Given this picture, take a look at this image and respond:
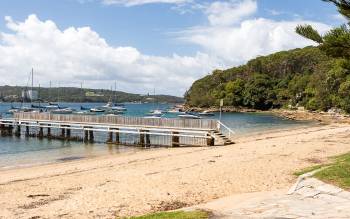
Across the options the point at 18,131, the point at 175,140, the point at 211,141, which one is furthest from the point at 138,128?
the point at 18,131

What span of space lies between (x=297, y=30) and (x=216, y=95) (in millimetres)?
133058

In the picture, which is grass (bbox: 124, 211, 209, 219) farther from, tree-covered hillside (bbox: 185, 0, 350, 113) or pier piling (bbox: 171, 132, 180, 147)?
tree-covered hillside (bbox: 185, 0, 350, 113)

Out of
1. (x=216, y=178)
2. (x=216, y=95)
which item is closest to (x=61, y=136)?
(x=216, y=178)

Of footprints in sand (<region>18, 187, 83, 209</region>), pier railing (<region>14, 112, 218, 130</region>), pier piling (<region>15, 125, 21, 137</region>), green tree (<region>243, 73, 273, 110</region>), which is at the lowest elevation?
pier piling (<region>15, 125, 21, 137</region>)

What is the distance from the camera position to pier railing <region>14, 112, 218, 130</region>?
3644 cm

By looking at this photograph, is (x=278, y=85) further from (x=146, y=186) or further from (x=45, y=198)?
(x=45, y=198)

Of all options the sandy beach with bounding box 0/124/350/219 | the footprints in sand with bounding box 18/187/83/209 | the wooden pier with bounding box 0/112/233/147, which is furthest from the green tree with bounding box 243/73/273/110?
the footprints in sand with bounding box 18/187/83/209

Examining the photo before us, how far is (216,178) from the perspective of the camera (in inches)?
677

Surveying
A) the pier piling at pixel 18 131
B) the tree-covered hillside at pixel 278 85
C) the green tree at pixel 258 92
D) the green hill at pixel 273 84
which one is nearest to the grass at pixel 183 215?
the pier piling at pixel 18 131

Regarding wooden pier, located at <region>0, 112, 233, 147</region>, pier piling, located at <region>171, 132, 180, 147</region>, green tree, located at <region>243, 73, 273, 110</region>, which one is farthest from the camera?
green tree, located at <region>243, 73, 273, 110</region>

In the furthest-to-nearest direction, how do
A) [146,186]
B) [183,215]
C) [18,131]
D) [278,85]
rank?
[278,85], [18,131], [146,186], [183,215]

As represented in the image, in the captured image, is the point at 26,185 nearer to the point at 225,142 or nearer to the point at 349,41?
the point at 349,41

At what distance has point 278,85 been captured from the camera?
5290 inches

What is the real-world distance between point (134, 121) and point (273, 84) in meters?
100
